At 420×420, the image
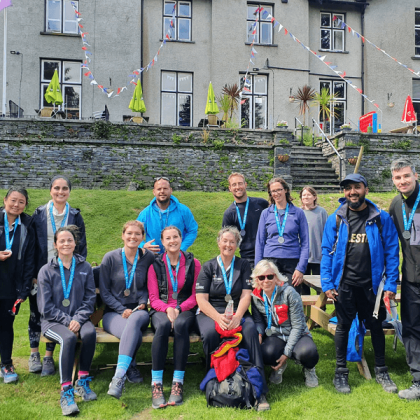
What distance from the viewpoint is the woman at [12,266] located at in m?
3.99

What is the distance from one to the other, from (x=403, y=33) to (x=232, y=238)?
20.5 metres

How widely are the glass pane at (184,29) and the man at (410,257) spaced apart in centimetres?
1695

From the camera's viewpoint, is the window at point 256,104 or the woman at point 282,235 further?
the window at point 256,104

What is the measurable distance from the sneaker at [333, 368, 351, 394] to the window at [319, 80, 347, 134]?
681 inches

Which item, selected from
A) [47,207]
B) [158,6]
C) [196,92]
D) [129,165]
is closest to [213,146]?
[129,165]

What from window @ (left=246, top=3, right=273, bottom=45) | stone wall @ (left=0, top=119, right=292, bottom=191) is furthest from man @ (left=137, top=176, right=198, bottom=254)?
window @ (left=246, top=3, right=273, bottom=45)

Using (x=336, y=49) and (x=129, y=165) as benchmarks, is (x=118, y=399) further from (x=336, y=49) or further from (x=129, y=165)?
(x=336, y=49)

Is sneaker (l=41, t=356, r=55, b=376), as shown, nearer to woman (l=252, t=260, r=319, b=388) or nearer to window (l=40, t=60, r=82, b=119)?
woman (l=252, t=260, r=319, b=388)

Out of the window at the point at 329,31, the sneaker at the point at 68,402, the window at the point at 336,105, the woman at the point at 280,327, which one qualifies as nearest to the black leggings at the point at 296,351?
the woman at the point at 280,327

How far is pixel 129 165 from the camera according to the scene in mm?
13633

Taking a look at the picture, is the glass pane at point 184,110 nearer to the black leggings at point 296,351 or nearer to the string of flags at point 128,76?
the string of flags at point 128,76

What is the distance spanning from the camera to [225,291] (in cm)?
417

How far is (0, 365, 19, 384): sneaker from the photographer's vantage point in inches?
154

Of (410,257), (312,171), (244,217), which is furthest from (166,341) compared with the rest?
(312,171)
